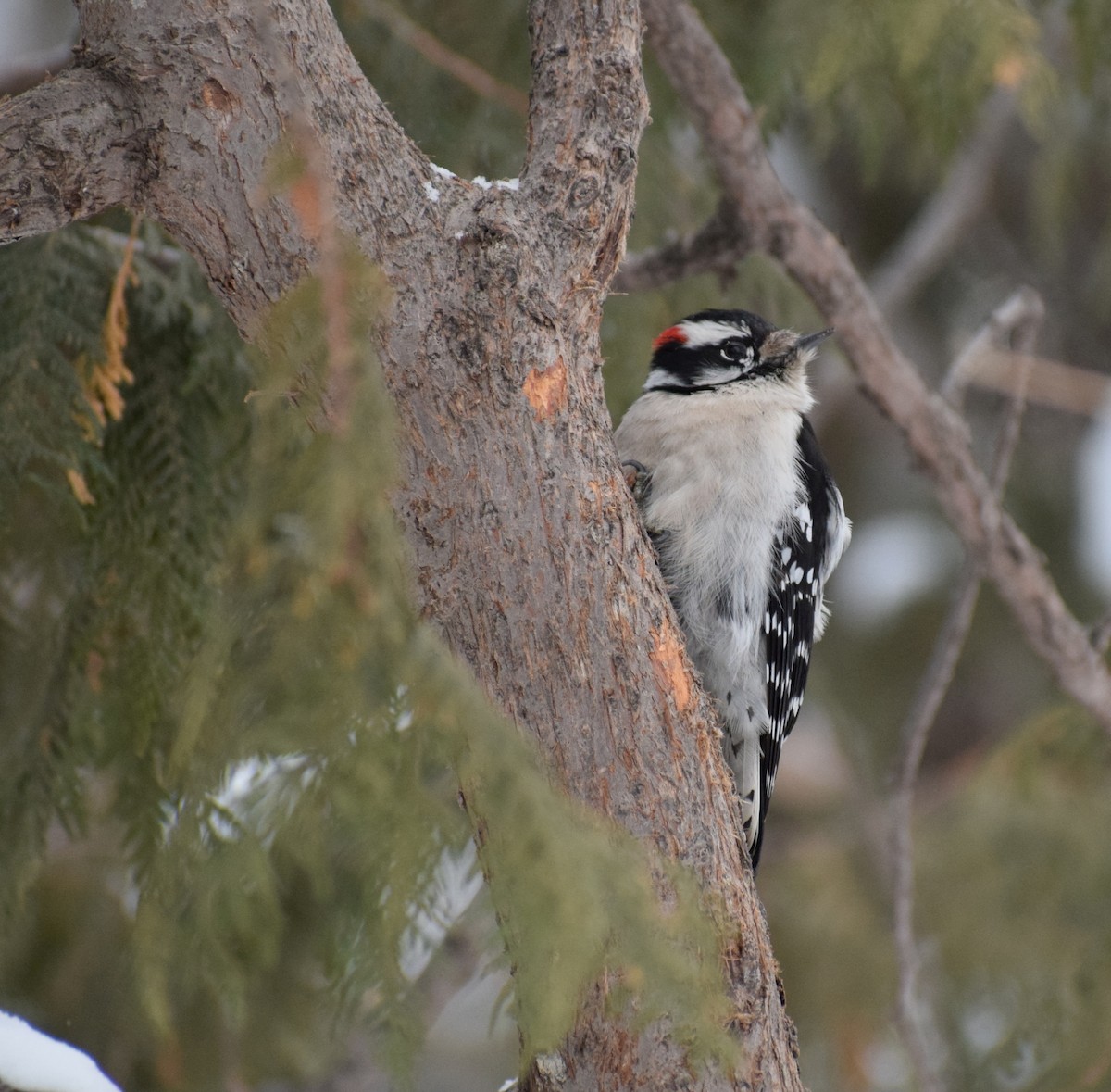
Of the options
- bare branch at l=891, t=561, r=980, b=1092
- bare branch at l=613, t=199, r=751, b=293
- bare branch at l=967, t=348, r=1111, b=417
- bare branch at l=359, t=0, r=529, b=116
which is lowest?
bare branch at l=891, t=561, r=980, b=1092

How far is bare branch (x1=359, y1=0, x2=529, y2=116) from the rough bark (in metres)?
1.24

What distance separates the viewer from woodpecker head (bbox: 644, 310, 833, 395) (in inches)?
142

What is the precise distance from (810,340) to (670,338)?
39cm

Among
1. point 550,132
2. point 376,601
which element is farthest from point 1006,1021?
point 376,601

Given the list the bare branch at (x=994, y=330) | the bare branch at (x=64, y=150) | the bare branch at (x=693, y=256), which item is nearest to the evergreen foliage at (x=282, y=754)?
the bare branch at (x=64, y=150)

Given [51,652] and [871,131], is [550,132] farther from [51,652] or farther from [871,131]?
[871,131]

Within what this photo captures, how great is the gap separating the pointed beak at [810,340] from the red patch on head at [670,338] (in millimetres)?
308

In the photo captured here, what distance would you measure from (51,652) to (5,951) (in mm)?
850

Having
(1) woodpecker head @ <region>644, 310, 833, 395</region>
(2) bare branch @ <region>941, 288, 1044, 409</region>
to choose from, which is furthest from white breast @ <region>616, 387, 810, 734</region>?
(2) bare branch @ <region>941, 288, 1044, 409</region>

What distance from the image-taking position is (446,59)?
11.0 ft

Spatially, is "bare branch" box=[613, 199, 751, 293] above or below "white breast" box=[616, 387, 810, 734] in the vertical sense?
above

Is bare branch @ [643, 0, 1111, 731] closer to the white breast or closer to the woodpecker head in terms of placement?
the woodpecker head

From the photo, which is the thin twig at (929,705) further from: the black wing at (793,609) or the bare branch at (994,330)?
the black wing at (793,609)

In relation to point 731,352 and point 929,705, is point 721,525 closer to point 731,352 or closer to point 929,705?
point 731,352
